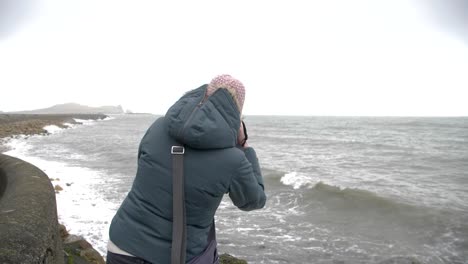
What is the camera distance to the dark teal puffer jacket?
161 centimetres

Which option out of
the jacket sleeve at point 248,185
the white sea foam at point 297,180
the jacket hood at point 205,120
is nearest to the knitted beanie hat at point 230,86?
the jacket hood at point 205,120

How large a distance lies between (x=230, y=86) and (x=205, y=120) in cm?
25

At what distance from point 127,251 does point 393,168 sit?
1817cm

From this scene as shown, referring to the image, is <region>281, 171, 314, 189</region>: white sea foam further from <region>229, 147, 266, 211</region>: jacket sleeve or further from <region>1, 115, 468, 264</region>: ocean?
<region>229, 147, 266, 211</region>: jacket sleeve

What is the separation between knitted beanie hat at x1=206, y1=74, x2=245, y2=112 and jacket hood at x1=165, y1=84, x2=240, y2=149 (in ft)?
0.10

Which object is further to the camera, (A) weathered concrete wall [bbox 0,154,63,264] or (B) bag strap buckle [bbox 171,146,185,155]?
(A) weathered concrete wall [bbox 0,154,63,264]

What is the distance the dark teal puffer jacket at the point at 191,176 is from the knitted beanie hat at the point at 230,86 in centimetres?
3

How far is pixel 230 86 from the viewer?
172 cm

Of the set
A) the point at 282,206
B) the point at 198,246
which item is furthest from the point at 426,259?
the point at 198,246

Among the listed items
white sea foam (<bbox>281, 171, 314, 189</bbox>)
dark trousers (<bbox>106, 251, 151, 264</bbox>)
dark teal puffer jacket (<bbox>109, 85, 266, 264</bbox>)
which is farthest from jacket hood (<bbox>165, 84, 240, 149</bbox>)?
white sea foam (<bbox>281, 171, 314, 189</bbox>)

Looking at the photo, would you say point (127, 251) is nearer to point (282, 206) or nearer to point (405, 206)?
point (282, 206)

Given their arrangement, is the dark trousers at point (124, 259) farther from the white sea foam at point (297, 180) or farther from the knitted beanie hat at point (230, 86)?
the white sea foam at point (297, 180)

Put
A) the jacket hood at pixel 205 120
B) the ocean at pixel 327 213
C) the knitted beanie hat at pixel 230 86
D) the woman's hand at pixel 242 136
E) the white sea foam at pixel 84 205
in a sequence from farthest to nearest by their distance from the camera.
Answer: the white sea foam at pixel 84 205
the ocean at pixel 327 213
the woman's hand at pixel 242 136
the knitted beanie hat at pixel 230 86
the jacket hood at pixel 205 120

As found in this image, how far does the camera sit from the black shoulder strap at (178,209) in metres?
1.62
